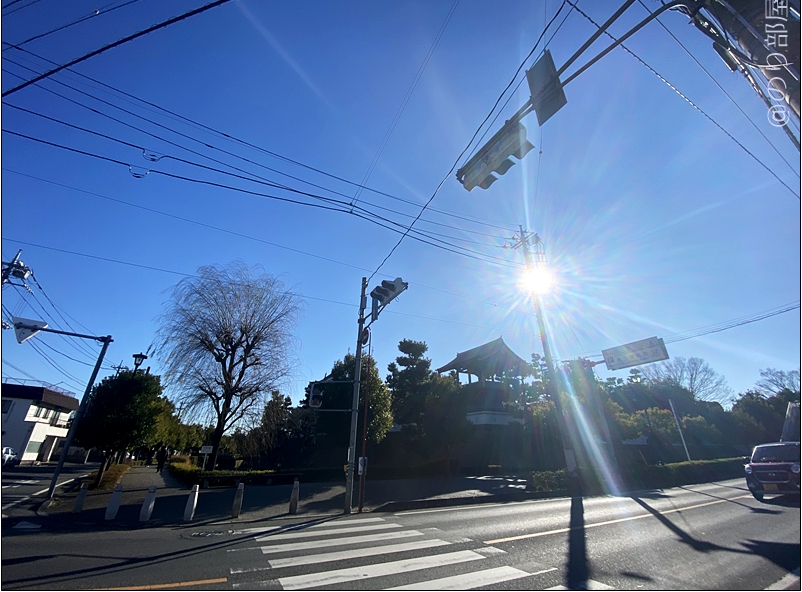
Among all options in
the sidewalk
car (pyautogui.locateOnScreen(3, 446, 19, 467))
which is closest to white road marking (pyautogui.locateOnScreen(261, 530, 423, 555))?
the sidewalk

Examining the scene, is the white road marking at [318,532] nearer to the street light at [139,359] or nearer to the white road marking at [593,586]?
the white road marking at [593,586]

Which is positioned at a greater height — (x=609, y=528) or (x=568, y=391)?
(x=568, y=391)

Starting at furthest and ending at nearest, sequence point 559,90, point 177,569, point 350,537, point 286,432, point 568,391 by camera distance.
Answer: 1. point 286,432
2. point 568,391
3. point 350,537
4. point 177,569
5. point 559,90

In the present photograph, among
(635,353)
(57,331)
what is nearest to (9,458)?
(57,331)

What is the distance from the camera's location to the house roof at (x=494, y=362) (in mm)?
33188

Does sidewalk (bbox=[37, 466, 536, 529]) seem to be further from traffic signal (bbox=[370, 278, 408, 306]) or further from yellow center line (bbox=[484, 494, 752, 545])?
traffic signal (bbox=[370, 278, 408, 306])

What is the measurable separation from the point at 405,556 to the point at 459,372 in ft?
97.9

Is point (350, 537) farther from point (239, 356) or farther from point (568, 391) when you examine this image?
point (568, 391)

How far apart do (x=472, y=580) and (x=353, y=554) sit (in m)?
2.30

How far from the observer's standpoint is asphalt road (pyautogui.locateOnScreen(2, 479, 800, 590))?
488 cm

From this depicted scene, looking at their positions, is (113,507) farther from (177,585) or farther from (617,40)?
(617,40)

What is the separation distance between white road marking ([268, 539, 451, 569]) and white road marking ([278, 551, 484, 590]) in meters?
0.63

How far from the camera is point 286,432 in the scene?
82.3 feet

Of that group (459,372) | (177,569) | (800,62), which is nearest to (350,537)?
(177,569)
